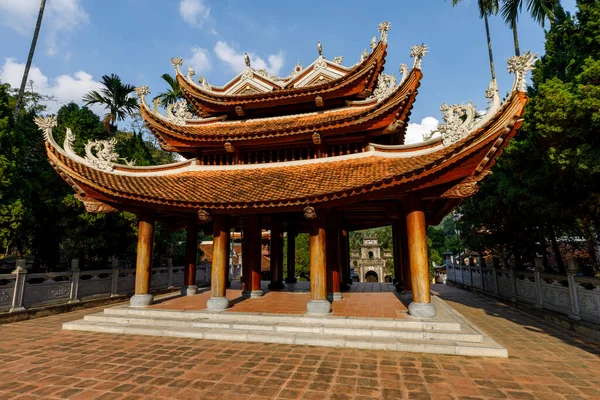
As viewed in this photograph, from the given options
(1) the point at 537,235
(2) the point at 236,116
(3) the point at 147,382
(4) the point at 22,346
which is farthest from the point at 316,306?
(1) the point at 537,235

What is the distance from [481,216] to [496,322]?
6.21 metres

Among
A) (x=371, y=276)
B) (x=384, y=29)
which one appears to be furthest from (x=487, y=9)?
(x=371, y=276)

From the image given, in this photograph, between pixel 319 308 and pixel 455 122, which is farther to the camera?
pixel 455 122

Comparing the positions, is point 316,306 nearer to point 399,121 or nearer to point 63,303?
point 399,121

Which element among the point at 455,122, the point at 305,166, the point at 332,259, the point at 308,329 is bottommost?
the point at 308,329

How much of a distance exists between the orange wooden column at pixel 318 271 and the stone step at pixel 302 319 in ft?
1.01

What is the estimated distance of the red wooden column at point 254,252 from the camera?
10711 mm

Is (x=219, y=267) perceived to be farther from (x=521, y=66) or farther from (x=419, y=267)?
(x=521, y=66)

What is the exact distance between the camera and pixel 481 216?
543 inches

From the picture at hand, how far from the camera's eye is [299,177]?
8844 millimetres

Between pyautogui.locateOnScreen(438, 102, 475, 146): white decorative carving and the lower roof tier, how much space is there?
0.08 m

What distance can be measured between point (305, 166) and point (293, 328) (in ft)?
16.6

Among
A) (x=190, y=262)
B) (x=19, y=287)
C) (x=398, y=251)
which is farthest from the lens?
(x=398, y=251)

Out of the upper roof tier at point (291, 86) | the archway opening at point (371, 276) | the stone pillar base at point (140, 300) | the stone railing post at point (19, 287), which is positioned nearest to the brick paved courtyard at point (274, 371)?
the stone pillar base at point (140, 300)
